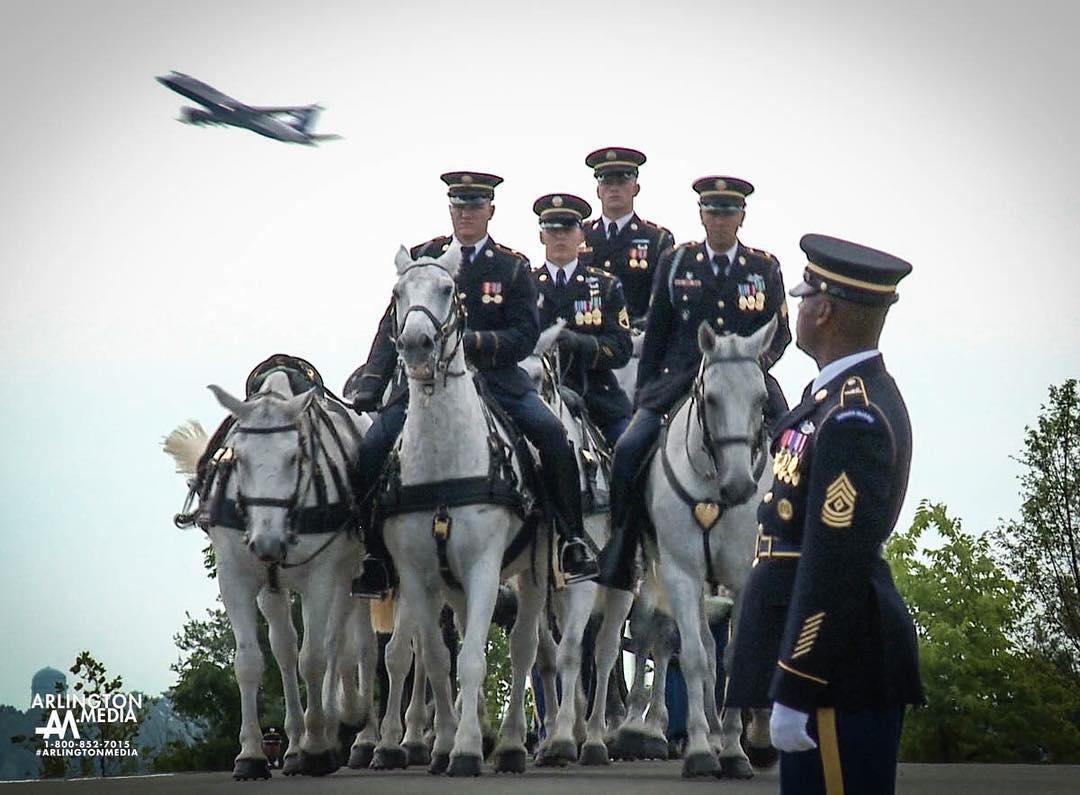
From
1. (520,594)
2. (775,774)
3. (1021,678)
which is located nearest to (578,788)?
(775,774)

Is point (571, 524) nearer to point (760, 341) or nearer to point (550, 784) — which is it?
point (760, 341)

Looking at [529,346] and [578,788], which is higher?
[529,346]

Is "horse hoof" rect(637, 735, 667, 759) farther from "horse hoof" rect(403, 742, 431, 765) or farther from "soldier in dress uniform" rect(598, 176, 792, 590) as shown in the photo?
"soldier in dress uniform" rect(598, 176, 792, 590)

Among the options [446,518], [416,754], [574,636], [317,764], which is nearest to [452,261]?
[446,518]

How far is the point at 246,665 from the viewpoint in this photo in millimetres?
14523

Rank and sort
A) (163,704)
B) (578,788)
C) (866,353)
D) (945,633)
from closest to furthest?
(866,353) < (578,788) < (945,633) < (163,704)

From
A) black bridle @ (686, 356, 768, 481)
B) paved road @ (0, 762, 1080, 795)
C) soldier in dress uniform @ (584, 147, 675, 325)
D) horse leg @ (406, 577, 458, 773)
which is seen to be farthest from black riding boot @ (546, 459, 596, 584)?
soldier in dress uniform @ (584, 147, 675, 325)

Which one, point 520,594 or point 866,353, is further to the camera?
point 520,594

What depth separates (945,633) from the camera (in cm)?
4500

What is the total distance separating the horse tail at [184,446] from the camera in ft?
57.2

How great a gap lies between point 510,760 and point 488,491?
6.48 ft

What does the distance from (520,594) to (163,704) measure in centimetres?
3674

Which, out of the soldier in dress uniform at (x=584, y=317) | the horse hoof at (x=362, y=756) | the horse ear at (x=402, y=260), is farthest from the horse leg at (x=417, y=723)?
the horse ear at (x=402, y=260)

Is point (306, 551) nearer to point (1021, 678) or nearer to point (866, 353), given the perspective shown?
point (866, 353)
